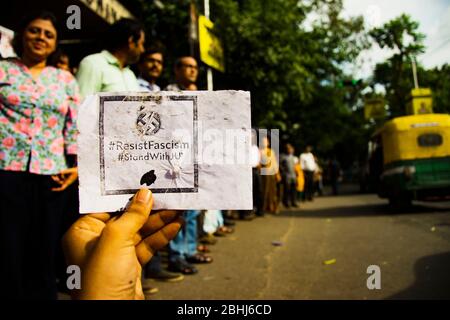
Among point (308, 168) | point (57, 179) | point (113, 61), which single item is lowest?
point (57, 179)

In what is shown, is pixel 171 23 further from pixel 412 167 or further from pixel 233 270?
Result: pixel 412 167

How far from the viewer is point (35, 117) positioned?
6.36 feet

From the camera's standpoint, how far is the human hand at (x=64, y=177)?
2051 millimetres

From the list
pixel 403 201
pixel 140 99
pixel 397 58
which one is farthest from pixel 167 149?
pixel 403 201

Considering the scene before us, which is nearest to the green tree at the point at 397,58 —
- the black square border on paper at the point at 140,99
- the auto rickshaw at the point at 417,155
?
the auto rickshaw at the point at 417,155

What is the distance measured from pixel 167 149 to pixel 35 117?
138cm

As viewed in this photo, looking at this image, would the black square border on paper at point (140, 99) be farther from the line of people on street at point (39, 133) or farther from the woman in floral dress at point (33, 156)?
the woman in floral dress at point (33, 156)

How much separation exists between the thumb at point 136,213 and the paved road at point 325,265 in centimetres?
73

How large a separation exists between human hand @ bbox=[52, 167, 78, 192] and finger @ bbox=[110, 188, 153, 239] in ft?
4.49

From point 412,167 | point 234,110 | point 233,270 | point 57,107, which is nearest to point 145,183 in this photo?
point 234,110

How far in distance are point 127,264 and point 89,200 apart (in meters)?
0.16

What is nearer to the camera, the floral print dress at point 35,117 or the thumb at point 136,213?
the thumb at point 136,213

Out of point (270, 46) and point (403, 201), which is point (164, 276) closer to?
point (270, 46)

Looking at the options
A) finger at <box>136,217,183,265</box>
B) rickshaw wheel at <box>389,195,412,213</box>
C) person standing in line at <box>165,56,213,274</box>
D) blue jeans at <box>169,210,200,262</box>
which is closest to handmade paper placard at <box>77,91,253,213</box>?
finger at <box>136,217,183,265</box>
